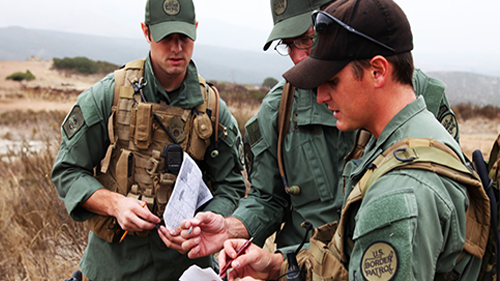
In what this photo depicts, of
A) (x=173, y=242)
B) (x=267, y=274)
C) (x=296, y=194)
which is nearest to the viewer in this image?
A: (x=267, y=274)

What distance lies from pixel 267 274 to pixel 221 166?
109 centimetres

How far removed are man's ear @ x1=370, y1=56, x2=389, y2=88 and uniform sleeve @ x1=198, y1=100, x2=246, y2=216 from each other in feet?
5.25

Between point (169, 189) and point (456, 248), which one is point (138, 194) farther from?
point (456, 248)

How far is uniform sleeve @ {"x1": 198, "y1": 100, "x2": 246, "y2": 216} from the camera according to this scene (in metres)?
2.92

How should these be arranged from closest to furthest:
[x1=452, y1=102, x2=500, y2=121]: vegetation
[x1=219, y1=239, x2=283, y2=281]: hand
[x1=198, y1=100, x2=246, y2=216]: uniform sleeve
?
[x1=219, y1=239, x2=283, y2=281]: hand
[x1=198, y1=100, x2=246, y2=216]: uniform sleeve
[x1=452, y1=102, x2=500, y2=121]: vegetation

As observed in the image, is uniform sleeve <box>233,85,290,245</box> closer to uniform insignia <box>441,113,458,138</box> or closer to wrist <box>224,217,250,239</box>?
wrist <box>224,217,250,239</box>

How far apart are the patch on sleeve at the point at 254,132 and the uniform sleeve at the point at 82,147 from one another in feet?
3.23

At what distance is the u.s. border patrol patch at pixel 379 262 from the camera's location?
1.18 meters

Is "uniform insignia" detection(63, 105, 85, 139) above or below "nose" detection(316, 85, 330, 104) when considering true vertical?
below

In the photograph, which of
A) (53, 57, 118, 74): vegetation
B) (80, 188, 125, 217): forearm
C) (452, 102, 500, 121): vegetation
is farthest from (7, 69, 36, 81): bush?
(80, 188, 125, 217): forearm

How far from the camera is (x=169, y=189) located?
110 inches

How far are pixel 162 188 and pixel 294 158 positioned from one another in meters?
1.01

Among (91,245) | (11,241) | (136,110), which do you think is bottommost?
(11,241)

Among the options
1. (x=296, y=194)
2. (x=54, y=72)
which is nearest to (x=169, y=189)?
(x=296, y=194)
